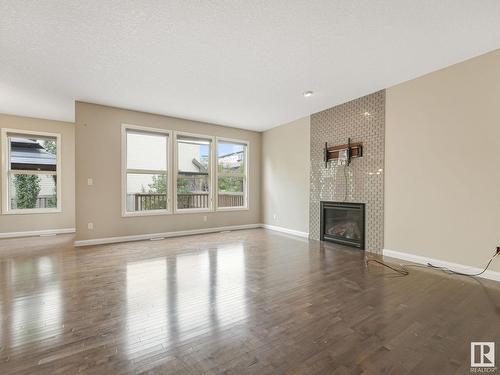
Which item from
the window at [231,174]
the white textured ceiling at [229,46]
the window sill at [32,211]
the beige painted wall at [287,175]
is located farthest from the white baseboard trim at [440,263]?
the window sill at [32,211]

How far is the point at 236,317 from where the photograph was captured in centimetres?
205

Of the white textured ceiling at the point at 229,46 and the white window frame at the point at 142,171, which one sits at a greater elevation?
the white textured ceiling at the point at 229,46

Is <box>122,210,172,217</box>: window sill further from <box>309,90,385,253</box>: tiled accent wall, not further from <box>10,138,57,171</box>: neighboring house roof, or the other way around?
<box>309,90,385,253</box>: tiled accent wall

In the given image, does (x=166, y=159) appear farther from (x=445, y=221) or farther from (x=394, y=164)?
(x=445, y=221)

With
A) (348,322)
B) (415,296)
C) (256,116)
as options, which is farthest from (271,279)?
(256,116)

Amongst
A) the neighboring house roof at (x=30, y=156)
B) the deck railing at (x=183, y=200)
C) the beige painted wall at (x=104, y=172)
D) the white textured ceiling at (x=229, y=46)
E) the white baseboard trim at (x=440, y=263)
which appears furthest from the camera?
the neighboring house roof at (x=30, y=156)

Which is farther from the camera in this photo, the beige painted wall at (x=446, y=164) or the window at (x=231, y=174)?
the window at (x=231, y=174)

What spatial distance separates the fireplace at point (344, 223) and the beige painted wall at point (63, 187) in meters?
6.22

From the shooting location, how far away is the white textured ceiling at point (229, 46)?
223cm

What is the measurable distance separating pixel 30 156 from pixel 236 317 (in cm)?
649

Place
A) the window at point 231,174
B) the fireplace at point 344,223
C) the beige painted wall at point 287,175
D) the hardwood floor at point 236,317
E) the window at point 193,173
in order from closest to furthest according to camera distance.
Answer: the hardwood floor at point 236,317, the fireplace at point 344,223, the beige painted wall at point 287,175, the window at point 193,173, the window at point 231,174

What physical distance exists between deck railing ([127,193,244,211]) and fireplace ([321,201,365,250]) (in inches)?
99.0

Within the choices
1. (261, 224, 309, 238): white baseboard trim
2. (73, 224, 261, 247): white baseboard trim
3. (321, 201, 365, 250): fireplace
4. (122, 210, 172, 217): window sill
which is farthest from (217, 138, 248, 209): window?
(321, 201, 365, 250): fireplace

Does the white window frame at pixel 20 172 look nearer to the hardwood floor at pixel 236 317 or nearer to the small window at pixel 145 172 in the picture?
the small window at pixel 145 172
